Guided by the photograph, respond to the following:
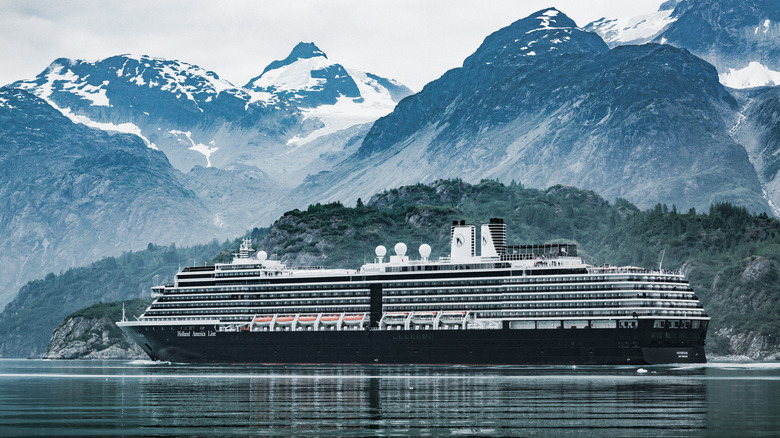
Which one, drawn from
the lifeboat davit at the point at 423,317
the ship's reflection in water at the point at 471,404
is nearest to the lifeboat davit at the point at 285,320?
the lifeboat davit at the point at 423,317

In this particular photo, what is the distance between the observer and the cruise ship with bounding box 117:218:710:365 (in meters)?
134

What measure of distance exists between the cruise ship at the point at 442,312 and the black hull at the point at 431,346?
0.14m

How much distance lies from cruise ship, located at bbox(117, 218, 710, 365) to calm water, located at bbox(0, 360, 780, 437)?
1558cm

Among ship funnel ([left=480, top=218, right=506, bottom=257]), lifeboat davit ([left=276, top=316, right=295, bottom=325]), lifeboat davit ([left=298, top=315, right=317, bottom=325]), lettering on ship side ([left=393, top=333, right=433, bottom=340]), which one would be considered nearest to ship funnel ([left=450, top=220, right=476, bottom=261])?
ship funnel ([left=480, top=218, right=506, bottom=257])

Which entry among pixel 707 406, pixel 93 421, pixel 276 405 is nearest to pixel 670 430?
pixel 707 406

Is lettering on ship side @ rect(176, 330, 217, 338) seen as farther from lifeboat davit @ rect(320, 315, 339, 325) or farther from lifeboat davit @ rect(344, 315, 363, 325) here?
lifeboat davit @ rect(344, 315, 363, 325)

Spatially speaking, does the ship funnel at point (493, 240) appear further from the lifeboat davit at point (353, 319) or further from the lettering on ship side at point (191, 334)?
the lettering on ship side at point (191, 334)

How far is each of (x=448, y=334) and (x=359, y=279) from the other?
1677 cm

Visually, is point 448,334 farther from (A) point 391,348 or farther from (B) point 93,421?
(B) point 93,421

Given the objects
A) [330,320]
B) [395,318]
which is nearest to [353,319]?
[330,320]

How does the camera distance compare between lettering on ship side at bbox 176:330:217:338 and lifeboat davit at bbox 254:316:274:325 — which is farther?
lettering on ship side at bbox 176:330:217:338

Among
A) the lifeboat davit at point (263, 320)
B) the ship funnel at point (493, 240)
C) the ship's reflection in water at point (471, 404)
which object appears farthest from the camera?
the lifeboat davit at point (263, 320)

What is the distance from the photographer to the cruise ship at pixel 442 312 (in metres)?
134

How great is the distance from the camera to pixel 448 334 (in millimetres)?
140750
